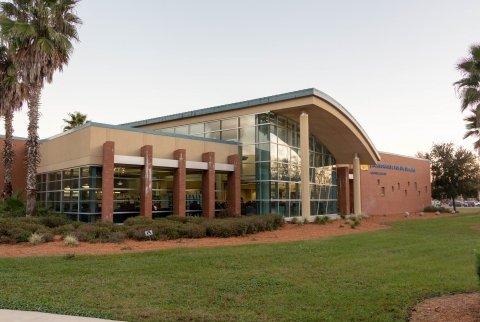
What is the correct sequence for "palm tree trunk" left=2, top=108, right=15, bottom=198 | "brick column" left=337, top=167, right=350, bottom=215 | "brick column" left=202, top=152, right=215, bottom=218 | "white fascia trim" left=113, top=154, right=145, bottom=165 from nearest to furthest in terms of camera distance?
"white fascia trim" left=113, top=154, right=145, bottom=165 < "brick column" left=202, top=152, right=215, bottom=218 < "palm tree trunk" left=2, top=108, right=15, bottom=198 < "brick column" left=337, top=167, right=350, bottom=215

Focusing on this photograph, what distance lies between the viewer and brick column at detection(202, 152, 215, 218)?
83.6 feet

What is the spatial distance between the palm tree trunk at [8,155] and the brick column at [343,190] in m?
26.6

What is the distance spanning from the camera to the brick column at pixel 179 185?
23.8 m

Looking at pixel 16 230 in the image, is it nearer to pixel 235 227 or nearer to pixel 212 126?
pixel 235 227

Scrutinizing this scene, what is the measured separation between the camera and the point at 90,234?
16.5m

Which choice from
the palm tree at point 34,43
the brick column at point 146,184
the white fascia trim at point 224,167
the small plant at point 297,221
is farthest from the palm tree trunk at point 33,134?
the small plant at point 297,221

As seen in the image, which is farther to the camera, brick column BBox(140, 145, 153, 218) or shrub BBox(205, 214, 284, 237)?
brick column BBox(140, 145, 153, 218)

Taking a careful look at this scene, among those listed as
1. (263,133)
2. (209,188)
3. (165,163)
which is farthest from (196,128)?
(165,163)

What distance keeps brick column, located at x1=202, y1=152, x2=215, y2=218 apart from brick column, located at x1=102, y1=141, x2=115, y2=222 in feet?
20.6

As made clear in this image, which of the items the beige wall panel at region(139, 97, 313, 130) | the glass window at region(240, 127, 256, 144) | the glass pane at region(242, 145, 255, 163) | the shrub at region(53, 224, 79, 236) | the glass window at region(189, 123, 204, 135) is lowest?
the shrub at region(53, 224, 79, 236)

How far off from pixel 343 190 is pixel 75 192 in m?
24.2

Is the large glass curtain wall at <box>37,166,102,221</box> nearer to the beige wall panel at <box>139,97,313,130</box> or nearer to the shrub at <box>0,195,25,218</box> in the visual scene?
the shrub at <box>0,195,25,218</box>

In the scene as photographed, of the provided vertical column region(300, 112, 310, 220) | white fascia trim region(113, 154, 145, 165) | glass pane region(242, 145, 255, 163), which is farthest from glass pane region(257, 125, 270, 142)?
white fascia trim region(113, 154, 145, 165)

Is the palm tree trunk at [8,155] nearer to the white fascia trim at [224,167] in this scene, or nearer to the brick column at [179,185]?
the brick column at [179,185]
